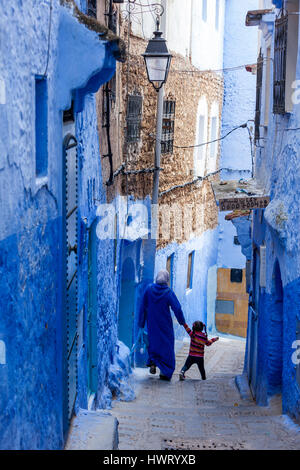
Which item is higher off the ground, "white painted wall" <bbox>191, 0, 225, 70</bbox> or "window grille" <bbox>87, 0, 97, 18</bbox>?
"white painted wall" <bbox>191, 0, 225, 70</bbox>

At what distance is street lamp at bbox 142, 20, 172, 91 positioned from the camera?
9.31m

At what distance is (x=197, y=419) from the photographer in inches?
295

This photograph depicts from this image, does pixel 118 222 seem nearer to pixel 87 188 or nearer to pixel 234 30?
pixel 87 188

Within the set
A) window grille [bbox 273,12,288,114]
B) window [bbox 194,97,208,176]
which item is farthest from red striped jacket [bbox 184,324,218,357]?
window [bbox 194,97,208,176]

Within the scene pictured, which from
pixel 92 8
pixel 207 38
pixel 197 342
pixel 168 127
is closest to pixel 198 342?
pixel 197 342

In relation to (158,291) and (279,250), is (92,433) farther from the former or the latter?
(158,291)

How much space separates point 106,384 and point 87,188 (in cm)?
276

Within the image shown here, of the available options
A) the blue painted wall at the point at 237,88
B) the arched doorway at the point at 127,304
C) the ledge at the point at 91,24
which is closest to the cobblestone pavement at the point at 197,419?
the arched doorway at the point at 127,304

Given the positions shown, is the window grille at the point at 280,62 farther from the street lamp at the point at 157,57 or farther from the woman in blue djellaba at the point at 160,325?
the woman in blue djellaba at the point at 160,325

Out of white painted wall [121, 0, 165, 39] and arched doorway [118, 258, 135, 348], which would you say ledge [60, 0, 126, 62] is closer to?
white painted wall [121, 0, 165, 39]

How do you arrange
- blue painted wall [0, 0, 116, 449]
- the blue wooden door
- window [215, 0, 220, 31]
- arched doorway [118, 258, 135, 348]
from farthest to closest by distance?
window [215, 0, 220, 31]
arched doorway [118, 258, 135, 348]
the blue wooden door
blue painted wall [0, 0, 116, 449]

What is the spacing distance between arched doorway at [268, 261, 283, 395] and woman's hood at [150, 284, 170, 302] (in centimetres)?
189

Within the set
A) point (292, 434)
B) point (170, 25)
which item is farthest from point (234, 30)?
point (292, 434)

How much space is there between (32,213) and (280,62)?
4954mm
